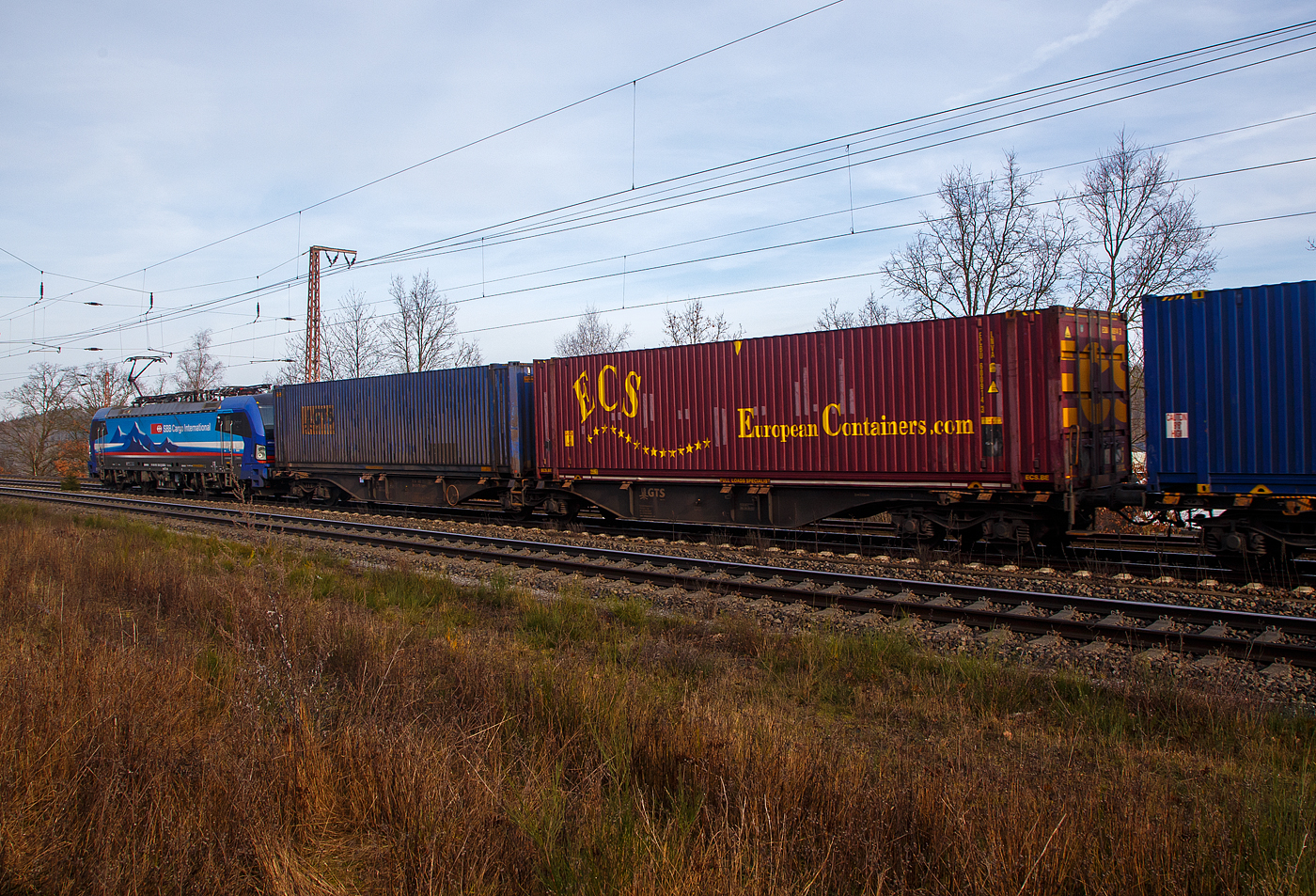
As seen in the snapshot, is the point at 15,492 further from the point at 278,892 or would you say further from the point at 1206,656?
the point at 1206,656

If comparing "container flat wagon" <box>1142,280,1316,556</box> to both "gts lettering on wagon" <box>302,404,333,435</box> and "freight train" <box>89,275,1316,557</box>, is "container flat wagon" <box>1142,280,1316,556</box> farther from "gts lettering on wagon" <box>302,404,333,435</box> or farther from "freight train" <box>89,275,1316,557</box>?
"gts lettering on wagon" <box>302,404,333,435</box>

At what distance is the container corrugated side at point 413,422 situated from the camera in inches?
687

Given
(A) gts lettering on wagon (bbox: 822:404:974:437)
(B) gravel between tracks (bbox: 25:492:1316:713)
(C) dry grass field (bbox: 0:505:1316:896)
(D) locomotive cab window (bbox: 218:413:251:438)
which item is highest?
(D) locomotive cab window (bbox: 218:413:251:438)

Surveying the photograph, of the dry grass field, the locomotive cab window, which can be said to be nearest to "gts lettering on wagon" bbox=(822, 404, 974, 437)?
the dry grass field

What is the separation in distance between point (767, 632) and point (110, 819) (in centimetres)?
505

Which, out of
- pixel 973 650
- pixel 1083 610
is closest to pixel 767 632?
pixel 973 650

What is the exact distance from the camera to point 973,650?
6.62m

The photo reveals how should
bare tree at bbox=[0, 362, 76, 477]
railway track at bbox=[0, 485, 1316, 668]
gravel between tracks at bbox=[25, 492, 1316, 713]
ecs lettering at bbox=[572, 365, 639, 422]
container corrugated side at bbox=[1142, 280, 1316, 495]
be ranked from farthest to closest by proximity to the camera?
bare tree at bbox=[0, 362, 76, 477] < ecs lettering at bbox=[572, 365, 639, 422] < container corrugated side at bbox=[1142, 280, 1316, 495] < railway track at bbox=[0, 485, 1316, 668] < gravel between tracks at bbox=[25, 492, 1316, 713]

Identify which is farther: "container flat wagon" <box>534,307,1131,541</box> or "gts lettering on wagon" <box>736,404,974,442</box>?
"gts lettering on wagon" <box>736,404,974,442</box>

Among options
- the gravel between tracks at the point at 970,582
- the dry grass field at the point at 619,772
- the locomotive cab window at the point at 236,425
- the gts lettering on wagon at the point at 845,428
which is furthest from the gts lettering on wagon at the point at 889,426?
the locomotive cab window at the point at 236,425

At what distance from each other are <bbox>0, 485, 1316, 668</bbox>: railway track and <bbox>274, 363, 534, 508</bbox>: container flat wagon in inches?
181

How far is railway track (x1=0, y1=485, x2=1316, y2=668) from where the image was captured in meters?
6.65

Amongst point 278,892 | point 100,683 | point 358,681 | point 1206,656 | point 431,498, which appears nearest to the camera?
point 278,892

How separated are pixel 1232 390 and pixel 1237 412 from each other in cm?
27
